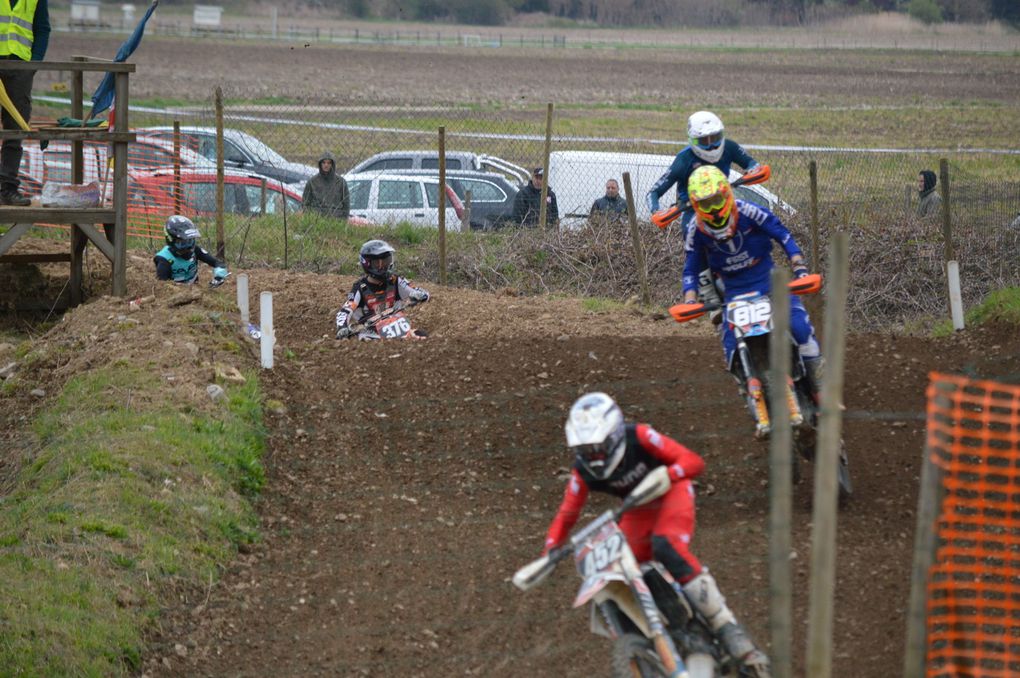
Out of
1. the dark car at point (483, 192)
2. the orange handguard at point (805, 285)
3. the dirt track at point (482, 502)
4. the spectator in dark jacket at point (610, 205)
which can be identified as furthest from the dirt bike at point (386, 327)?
the dark car at point (483, 192)

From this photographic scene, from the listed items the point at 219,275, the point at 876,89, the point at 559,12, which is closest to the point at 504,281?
the point at 219,275

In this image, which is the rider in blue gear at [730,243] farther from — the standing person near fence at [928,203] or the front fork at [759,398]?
the standing person near fence at [928,203]

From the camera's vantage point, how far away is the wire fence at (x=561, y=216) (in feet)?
49.8

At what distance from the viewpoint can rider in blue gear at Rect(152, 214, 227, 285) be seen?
12.7 meters

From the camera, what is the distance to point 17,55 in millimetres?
11484

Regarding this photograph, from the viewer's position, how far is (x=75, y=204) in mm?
11531

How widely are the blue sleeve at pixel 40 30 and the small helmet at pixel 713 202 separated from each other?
659cm

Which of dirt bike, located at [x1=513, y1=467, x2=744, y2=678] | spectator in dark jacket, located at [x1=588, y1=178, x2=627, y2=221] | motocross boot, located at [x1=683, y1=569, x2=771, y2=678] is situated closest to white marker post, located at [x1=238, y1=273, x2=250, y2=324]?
dirt bike, located at [x1=513, y1=467, x2=744, y2=678]

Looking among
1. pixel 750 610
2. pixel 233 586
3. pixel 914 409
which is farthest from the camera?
pixel 914 409

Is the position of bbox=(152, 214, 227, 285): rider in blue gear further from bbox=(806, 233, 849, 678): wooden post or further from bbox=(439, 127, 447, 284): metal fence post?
bbox=(806, 233, 849, 678): wooden post

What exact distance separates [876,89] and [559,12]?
40949 millimetres

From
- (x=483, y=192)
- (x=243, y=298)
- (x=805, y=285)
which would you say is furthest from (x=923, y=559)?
(x=483, y=192)

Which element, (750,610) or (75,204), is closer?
(750,610)

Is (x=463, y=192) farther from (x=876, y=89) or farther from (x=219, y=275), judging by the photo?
(x=876, y=89)
